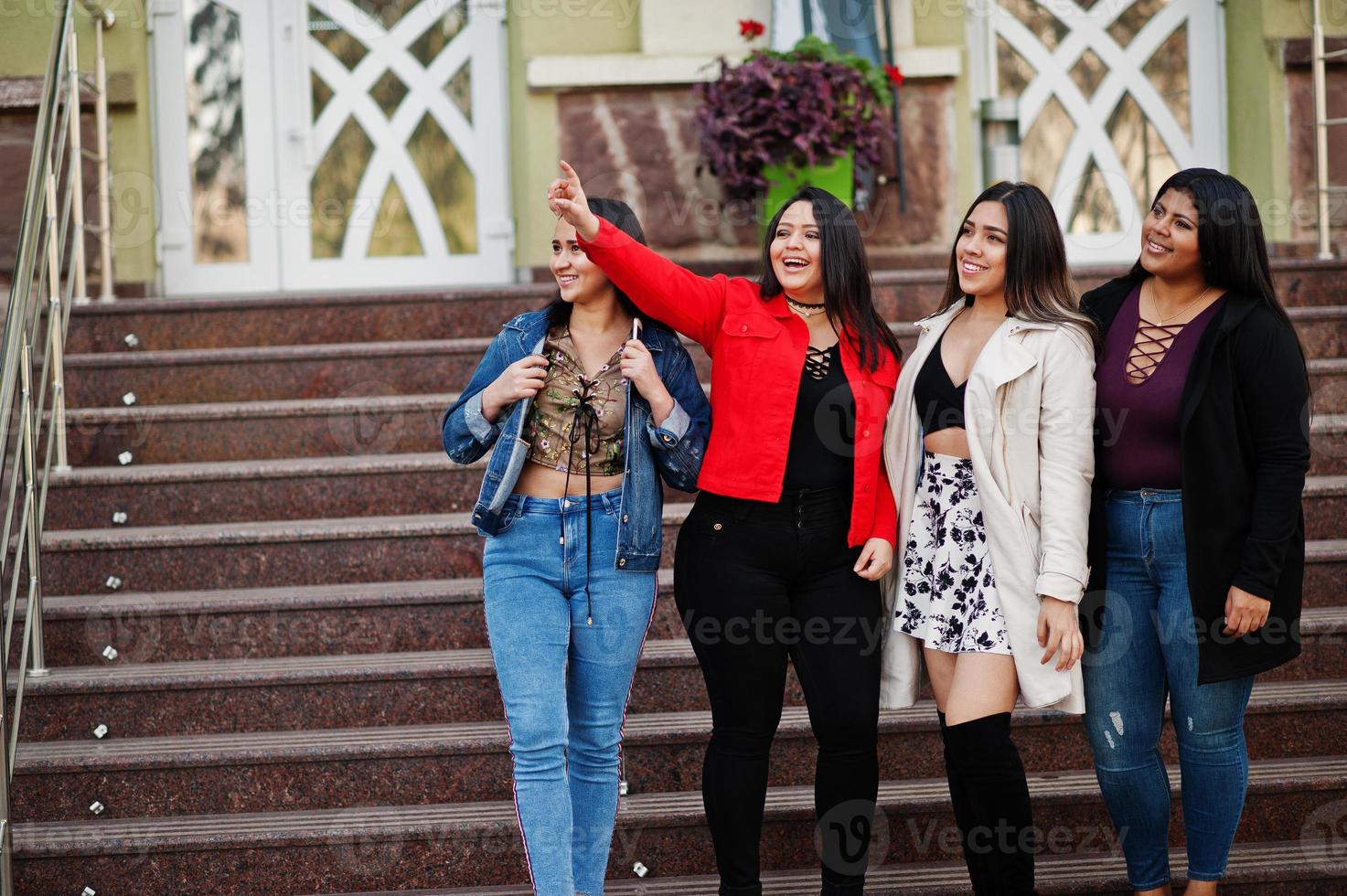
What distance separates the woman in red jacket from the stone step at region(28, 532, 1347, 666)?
1.15 m

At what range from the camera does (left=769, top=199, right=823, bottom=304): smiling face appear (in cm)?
298

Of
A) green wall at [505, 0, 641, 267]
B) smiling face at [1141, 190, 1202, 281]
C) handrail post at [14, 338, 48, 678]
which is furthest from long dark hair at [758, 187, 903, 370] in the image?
green wall at [505, 0, 641, 267]

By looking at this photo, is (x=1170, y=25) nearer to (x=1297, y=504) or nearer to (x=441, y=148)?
(x=441, y=148)

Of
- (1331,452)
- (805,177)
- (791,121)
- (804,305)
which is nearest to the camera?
(804,305)

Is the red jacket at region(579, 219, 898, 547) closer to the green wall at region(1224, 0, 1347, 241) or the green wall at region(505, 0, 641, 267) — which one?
the green wall at region(505, 0, 641, 267)

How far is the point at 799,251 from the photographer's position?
9.76 feet

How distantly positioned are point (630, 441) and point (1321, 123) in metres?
4.25

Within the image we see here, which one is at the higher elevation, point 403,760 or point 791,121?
point 791,121

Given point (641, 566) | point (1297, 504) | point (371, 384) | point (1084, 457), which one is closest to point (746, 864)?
point (641, 566)

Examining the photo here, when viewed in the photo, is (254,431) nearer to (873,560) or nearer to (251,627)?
(251,627)

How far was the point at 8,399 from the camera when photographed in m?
3.41

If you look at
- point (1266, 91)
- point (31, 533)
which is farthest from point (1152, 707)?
point (1266, 91)

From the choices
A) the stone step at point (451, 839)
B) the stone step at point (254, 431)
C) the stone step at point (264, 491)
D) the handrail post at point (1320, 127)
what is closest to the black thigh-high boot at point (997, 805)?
the stone step at point (451, 839)

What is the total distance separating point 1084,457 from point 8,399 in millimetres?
2573
